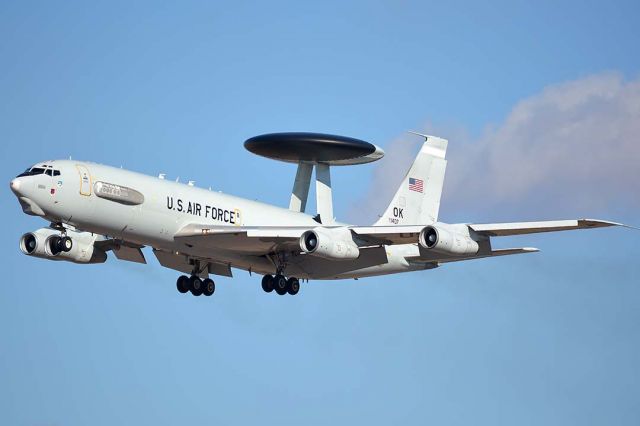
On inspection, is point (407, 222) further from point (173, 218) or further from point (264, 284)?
point (173, 218)

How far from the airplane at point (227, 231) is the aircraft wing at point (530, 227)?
76mm

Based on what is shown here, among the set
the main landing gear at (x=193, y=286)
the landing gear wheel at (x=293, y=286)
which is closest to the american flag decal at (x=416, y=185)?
the landing gear wheel at (x=293, y=286)

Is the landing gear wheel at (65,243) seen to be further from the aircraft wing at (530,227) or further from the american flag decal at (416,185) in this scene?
the american flag decal at (416,185)

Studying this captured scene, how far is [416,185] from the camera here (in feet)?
286

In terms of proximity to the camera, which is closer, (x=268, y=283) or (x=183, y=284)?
(x=268, y=283)

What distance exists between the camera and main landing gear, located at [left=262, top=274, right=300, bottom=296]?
259 ft

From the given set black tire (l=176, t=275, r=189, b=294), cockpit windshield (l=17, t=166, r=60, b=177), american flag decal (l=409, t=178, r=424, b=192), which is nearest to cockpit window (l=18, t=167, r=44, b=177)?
cockpit windshield (l=17, t=166, r=60, b=177)

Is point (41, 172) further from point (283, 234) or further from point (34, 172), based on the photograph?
point (283, 234)

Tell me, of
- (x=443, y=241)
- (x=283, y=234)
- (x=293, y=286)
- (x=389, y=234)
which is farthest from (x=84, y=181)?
(x=443, y=241)

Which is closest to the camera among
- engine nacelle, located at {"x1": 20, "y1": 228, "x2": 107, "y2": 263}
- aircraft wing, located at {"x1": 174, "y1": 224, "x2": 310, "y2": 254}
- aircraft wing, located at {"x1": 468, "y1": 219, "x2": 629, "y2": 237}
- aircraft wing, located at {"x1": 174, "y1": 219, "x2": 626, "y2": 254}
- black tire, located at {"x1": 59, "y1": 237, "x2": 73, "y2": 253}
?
aircraft wing, located at {"x1": 468, "y1": 219, "x2": 629, "y2": 237}

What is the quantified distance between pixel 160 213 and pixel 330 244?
385 inches

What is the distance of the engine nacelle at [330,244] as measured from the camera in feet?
242

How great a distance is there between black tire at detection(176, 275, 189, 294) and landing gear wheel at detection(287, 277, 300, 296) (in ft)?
22.4

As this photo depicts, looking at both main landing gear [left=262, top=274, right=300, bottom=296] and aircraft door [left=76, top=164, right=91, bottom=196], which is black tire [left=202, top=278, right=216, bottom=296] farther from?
aircraft door [left=76, top=164, right=91, bottom=196]
